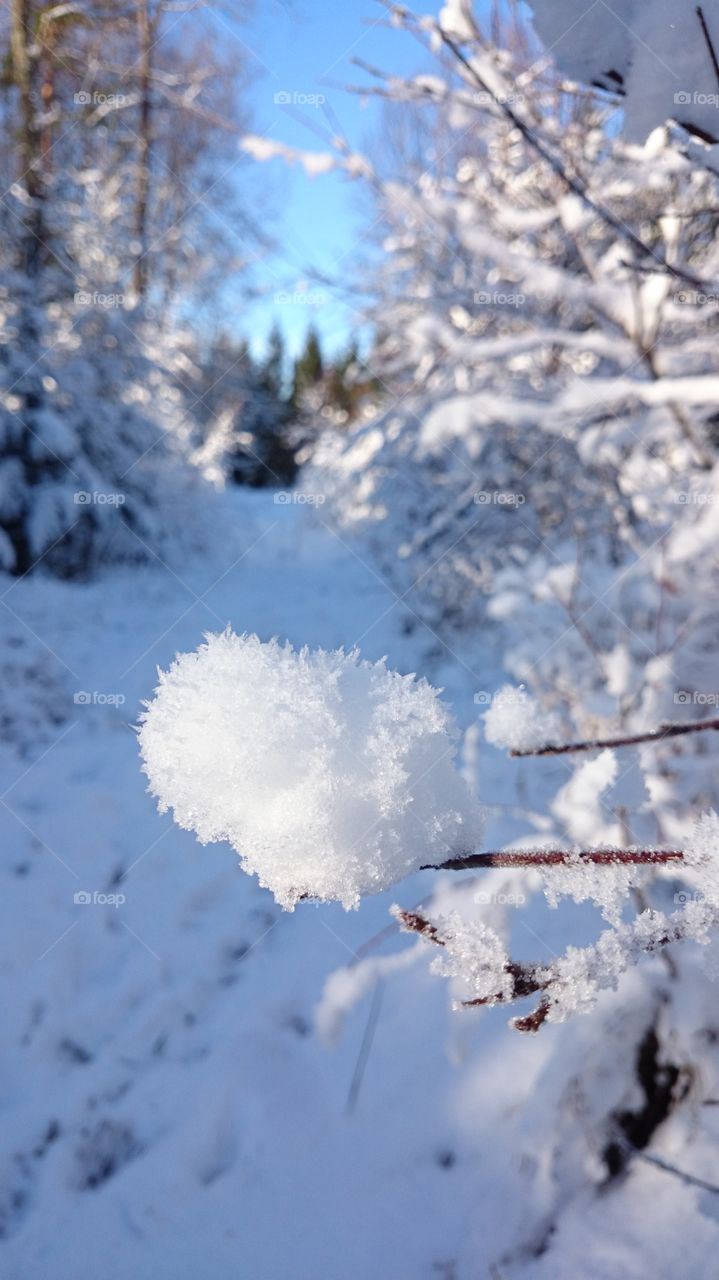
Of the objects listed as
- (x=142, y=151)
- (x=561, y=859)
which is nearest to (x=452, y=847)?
(x=561, y=859)

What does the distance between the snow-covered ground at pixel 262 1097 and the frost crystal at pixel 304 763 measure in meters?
0.82

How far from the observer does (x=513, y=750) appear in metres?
0.65

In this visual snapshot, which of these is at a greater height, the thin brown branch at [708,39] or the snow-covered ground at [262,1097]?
the thin brown branch at [708,39]

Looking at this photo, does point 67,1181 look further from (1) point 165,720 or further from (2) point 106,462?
(2) point 106,462

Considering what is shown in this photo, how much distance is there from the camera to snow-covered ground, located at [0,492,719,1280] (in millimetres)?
1352

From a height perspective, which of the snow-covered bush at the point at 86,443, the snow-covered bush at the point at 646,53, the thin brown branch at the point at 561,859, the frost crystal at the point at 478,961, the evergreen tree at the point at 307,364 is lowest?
the evergreen tree at the point at 307,364

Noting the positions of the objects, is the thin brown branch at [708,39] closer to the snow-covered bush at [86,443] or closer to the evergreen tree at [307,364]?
the snow-covered bush at [86,443]

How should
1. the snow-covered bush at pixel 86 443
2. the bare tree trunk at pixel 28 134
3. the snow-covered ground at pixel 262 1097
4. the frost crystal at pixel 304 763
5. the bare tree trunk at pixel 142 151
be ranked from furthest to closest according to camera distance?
the bare tree trunk at pixel 142 151
the bare tree trunk at pixel 28 134
the snow-covered bush at pixel 86 443
the snow-covered ground at pixel 262 1097
the frost crystal at pixel 304 763

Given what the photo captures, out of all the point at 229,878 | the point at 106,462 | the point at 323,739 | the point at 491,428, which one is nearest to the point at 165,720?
the point at 323,739

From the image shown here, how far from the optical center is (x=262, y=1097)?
1790 mm

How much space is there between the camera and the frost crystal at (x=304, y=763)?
393 mm

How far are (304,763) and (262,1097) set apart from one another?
70.1 inches

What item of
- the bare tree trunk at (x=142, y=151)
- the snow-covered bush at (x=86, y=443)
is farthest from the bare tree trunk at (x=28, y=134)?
the bare tree trunk at (x=142, y=151)

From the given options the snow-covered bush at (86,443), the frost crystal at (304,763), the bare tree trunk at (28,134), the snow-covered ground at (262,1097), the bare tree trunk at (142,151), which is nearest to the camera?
the frost crystal at (304,763)
